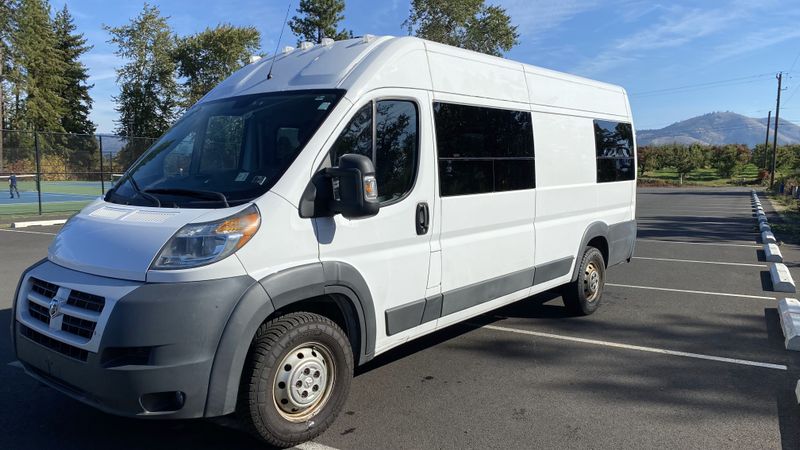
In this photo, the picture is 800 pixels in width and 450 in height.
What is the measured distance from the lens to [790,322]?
573cm

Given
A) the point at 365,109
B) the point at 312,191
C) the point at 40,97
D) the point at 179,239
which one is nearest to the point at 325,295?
the point at 312,191

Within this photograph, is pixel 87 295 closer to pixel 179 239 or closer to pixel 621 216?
pixel 179 239

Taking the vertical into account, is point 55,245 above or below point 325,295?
above

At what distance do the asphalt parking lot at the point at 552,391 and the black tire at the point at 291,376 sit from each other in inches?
8.9

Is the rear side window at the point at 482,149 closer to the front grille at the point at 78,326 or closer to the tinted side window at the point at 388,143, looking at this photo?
the tinted side window at the point at 388,143

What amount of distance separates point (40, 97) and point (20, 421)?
55754 millimetres

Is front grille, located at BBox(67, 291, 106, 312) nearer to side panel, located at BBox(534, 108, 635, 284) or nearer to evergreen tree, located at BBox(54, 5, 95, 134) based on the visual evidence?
side panel, located at BBox(534, 108, 635, 284)

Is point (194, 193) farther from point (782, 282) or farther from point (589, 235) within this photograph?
point (782, 282)

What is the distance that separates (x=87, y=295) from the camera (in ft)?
9.58

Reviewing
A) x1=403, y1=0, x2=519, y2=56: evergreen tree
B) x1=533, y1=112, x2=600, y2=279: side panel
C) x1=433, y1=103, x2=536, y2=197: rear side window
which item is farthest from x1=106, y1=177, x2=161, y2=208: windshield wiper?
x1=403, y1=0, x2=519, y2=56: evergreen tree

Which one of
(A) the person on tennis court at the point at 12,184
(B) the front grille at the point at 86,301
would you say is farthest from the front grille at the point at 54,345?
(A) the person on tennis court at the point at 12,184

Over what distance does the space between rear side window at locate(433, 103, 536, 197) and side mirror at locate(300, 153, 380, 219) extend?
3.36ft

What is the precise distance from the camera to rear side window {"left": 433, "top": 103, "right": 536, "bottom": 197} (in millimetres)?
4301

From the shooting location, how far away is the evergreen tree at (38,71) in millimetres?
43844
